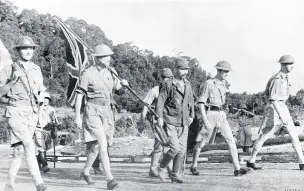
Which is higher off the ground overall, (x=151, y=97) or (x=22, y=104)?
(x=22, y=104)

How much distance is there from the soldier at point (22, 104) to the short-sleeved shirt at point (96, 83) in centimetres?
91

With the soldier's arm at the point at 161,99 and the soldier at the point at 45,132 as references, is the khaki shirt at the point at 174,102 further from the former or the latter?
the soldier at the point at 45,132

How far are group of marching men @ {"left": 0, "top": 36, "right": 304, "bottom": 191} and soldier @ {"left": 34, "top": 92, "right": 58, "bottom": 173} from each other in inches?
76.4

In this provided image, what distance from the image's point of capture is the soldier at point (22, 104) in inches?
295

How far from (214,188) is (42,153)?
14.7ft

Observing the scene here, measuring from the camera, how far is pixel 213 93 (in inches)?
388

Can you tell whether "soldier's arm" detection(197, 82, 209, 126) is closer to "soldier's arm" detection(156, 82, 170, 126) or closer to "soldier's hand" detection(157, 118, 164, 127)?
"soldier's arm" detection(156, 82, 170, 126)

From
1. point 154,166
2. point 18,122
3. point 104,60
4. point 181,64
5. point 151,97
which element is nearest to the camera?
point 18,122

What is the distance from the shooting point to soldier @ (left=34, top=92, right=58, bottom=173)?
36.5 ft

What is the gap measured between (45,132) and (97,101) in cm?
451

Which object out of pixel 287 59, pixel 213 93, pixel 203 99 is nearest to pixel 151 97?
pixel 203 99

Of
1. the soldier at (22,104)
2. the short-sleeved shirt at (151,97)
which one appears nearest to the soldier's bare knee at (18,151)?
the soldier at (22,104)

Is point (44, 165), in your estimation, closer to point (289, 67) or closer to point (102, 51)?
point (102, 51)

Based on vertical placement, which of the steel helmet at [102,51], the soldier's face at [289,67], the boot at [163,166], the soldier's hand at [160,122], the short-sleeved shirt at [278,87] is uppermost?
the steel helmet at [102,51]
